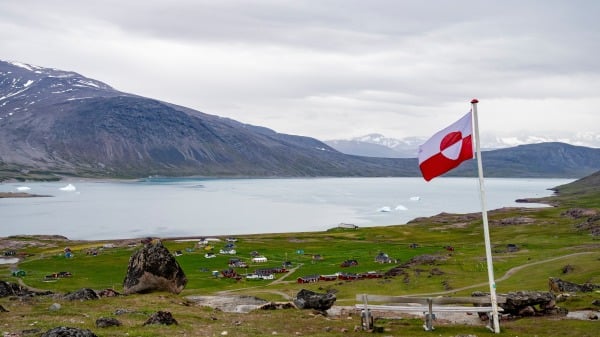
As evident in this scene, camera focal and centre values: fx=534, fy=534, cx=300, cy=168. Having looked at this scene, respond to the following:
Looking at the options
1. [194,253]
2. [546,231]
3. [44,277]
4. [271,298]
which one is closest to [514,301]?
[271,298]

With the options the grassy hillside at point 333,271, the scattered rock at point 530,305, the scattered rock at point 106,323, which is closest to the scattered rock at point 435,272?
the grassy hillside at point 333,271

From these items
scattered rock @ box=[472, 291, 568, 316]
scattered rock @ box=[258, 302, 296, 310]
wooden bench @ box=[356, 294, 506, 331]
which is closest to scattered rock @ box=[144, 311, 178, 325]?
wooden bench @ box=[356, 294, 506, 331]

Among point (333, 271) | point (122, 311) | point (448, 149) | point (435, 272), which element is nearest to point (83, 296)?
point (122, 311)

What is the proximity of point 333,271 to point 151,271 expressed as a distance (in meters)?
54.6

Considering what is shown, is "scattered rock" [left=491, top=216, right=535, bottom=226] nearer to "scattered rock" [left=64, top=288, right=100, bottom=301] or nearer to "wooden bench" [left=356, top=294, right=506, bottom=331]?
"wooden bench" [left=356, top=294, right=506, bottom=331]

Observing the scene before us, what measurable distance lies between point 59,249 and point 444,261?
94.6 meters

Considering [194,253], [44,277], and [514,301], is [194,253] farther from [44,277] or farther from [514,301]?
[514,301]

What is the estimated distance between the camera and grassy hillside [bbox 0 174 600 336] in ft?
81.6

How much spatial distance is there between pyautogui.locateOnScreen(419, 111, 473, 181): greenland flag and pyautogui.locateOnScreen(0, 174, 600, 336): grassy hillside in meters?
7.26

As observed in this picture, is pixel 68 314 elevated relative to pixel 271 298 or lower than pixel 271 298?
elevated

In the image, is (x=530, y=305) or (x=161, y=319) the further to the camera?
(x=530, y=305)

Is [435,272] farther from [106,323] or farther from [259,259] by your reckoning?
[106,323]

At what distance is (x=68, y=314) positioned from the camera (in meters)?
27.2

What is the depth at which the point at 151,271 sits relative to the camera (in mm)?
38938
